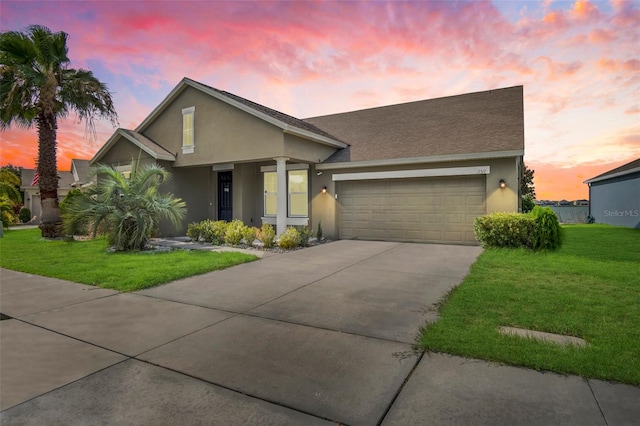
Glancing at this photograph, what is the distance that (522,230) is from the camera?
9914mm

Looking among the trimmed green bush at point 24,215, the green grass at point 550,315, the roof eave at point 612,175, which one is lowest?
the green grass at point 550,315

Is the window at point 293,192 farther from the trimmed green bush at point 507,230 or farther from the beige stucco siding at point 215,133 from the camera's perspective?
the trimmed green bush at point 507,230

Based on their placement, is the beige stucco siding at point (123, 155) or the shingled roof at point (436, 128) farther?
the beige stucco siding at point (123, 155)

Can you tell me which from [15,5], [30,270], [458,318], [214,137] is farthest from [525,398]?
[15,5]

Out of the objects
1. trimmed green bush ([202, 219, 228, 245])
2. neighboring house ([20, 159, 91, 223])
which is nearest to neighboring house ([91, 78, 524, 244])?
trimmed green bush ([202, 219, 228, 245])

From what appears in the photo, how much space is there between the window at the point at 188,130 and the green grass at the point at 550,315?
1158 cm

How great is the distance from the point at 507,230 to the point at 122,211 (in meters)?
11.9

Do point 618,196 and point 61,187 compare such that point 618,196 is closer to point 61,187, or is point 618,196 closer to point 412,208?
point 412,208

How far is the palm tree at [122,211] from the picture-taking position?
1056cm

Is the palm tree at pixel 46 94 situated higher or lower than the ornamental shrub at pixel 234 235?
higher

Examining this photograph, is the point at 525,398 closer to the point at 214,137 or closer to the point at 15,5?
the point at 214,137

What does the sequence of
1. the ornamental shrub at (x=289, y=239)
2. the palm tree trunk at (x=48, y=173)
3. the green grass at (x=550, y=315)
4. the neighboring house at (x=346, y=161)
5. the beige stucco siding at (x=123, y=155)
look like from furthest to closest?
the beige stucco siding at (x=123, y=155) < the palm tree trunk at (x=48, y=173) < the neighboring house at (x=346, y=161) < the ornamental shrub at (x=289, y=239) < the green grass at (x=550, y=315)

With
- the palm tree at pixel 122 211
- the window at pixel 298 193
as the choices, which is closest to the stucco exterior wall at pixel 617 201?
the window at pixel 298 193

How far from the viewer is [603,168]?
2520cm
